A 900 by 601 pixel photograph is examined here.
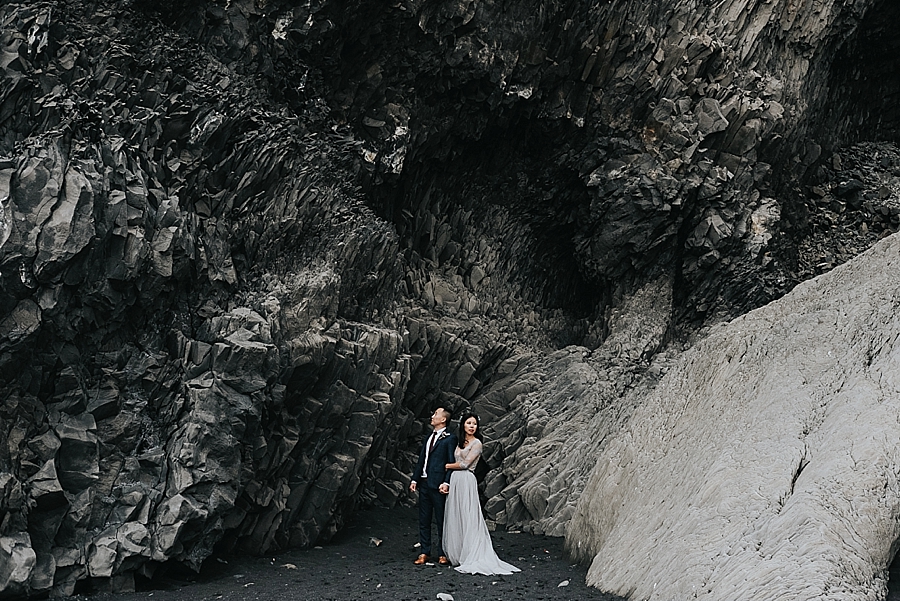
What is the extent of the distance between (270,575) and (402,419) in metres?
6.01

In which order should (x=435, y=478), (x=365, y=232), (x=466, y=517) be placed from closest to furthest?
(x=466, y=517) < (x=435, y=478) < (x=365, y=232)

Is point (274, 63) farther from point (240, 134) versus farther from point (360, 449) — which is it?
point (360, 449)

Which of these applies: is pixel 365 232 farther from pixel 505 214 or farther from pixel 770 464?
pixel 770 464

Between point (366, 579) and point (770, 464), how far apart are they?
16.4ft

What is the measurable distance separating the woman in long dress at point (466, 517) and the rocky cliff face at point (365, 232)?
101 inches

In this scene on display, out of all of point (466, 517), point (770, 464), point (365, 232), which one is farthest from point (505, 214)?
point (770, 464)

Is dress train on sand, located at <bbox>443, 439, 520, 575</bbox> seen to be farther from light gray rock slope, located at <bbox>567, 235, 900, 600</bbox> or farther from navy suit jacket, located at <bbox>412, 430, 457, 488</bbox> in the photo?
light gray rock slope, located at <bbox>567, 235, 900, 600</bbox>

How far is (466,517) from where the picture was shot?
36.8 feet

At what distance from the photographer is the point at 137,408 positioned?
10.7m

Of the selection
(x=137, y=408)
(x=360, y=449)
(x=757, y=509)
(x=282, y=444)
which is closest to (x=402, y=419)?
(x=360, y=449)

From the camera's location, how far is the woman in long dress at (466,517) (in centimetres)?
1114

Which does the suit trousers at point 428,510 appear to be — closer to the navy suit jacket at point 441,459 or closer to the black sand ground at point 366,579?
the navy suit jacket at point 441,459

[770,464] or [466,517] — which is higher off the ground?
[770,464]

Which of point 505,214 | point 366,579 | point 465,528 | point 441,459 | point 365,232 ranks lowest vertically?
point 366,579
